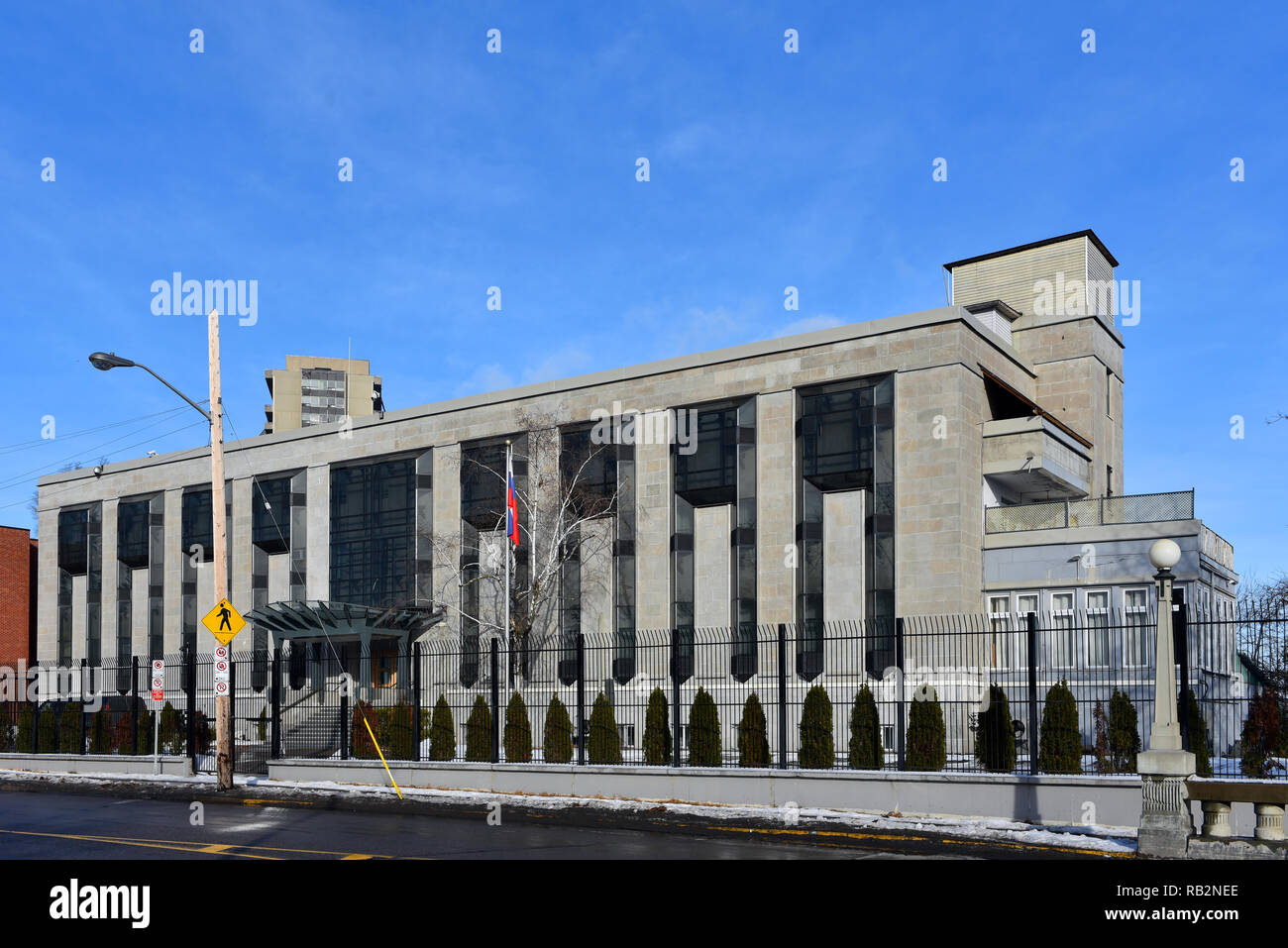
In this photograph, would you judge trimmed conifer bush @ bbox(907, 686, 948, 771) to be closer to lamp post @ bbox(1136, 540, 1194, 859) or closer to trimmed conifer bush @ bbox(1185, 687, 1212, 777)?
trimmed conifer bush @ bbox(1185, 687, 1212, 777)

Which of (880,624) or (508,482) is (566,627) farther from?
(880,624)

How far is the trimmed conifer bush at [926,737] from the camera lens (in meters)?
21.9

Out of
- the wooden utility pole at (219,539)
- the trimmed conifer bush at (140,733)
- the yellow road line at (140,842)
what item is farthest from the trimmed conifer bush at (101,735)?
the yellow road line at (140,842)

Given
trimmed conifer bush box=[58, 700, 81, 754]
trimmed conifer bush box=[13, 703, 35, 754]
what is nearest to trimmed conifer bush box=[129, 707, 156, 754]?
trimmed conifer bush box=[58, 700, 81, 754]

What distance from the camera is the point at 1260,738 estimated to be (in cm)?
1931

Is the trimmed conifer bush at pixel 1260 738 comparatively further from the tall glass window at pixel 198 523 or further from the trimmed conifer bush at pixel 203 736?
the tall glass window at pixel 198 523

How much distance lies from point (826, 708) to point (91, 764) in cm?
2406

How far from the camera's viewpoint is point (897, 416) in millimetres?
38344

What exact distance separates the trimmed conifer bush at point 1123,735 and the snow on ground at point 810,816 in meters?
2.18

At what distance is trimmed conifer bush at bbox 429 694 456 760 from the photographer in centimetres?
2808

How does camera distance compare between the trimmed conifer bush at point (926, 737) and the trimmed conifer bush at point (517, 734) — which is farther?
the trimmed conifer bush at point (517, 734)

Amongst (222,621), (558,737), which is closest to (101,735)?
(222,621)
